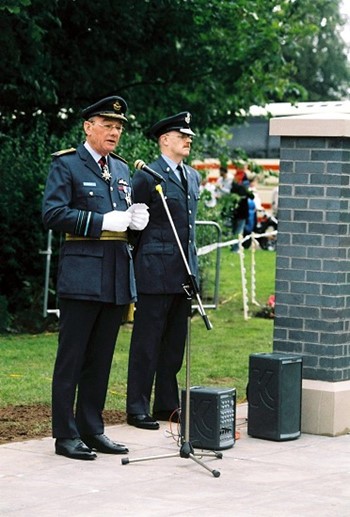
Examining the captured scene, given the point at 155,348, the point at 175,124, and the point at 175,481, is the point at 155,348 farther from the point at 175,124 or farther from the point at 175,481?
the point at 175,481

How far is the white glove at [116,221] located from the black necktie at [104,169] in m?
0.34

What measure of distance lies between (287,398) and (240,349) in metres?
5.27

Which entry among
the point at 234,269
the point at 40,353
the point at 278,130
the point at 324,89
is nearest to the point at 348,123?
the point at 278,130

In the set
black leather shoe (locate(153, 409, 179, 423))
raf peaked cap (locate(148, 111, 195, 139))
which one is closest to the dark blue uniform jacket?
raf peaked cap (locate(148, 111, 195, 139))

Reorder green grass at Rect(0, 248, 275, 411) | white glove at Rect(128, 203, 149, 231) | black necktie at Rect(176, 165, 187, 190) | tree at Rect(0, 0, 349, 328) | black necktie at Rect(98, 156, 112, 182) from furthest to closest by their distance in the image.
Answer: tree at Rect(0, 0, 349, 328), green grass at Rect(0, 248, 275, 411), black necktie at Rect(176, 165, 187, 190), black necktie at Rect(98, 156, 112, 182), white glove at Rect(128, 203, 149, 231)

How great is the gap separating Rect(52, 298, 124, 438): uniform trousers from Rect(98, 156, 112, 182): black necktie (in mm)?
769

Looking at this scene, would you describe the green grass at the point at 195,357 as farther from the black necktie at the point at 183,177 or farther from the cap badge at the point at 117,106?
the cap badge at the point at 117,106

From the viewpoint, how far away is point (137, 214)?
28.1ft

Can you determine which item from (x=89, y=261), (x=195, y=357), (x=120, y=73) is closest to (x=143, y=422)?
(x=89, y=261)

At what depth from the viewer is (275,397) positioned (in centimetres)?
960

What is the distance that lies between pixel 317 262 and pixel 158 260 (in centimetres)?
111

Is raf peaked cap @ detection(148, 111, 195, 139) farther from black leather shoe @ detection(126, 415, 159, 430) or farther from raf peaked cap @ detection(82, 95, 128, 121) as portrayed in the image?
black leather shoe @ detection(126, 415, 159, 430)

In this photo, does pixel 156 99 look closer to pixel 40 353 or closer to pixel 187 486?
pixel 40 353

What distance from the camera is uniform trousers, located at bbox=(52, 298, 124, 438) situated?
28.6 ft
